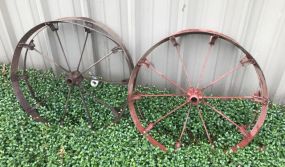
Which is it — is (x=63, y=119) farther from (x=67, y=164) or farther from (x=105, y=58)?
(x=105, y=58)

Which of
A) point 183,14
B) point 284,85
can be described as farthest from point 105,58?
point 284,85

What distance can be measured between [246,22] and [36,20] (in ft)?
5.21

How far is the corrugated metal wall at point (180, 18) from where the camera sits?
2.12 metres

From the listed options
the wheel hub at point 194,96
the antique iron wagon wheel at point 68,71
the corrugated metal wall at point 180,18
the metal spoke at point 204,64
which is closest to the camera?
the corrugated metal wall at point 180,18

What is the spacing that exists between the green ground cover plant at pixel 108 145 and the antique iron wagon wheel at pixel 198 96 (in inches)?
Result: 1.3

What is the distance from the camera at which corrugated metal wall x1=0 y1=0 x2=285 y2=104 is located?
2.12 m

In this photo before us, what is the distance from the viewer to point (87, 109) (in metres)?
2.52

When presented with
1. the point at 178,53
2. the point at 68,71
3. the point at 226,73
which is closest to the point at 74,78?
the point at 68,71

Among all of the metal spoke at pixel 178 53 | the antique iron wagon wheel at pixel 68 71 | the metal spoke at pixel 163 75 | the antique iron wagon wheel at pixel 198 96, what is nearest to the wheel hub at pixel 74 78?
the antique iron wagon wheel at pixel 68 71

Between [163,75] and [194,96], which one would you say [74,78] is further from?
[194,96]

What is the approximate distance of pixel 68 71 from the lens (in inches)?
99.4

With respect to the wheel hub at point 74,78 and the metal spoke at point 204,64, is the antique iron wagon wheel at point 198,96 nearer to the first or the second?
the metal spoke at point 204,64

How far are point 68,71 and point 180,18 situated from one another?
0.96 metres

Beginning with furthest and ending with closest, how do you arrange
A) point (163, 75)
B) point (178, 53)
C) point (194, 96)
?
1. point (163, 75)
2. point (178, 53)
3. point (194, 96)
